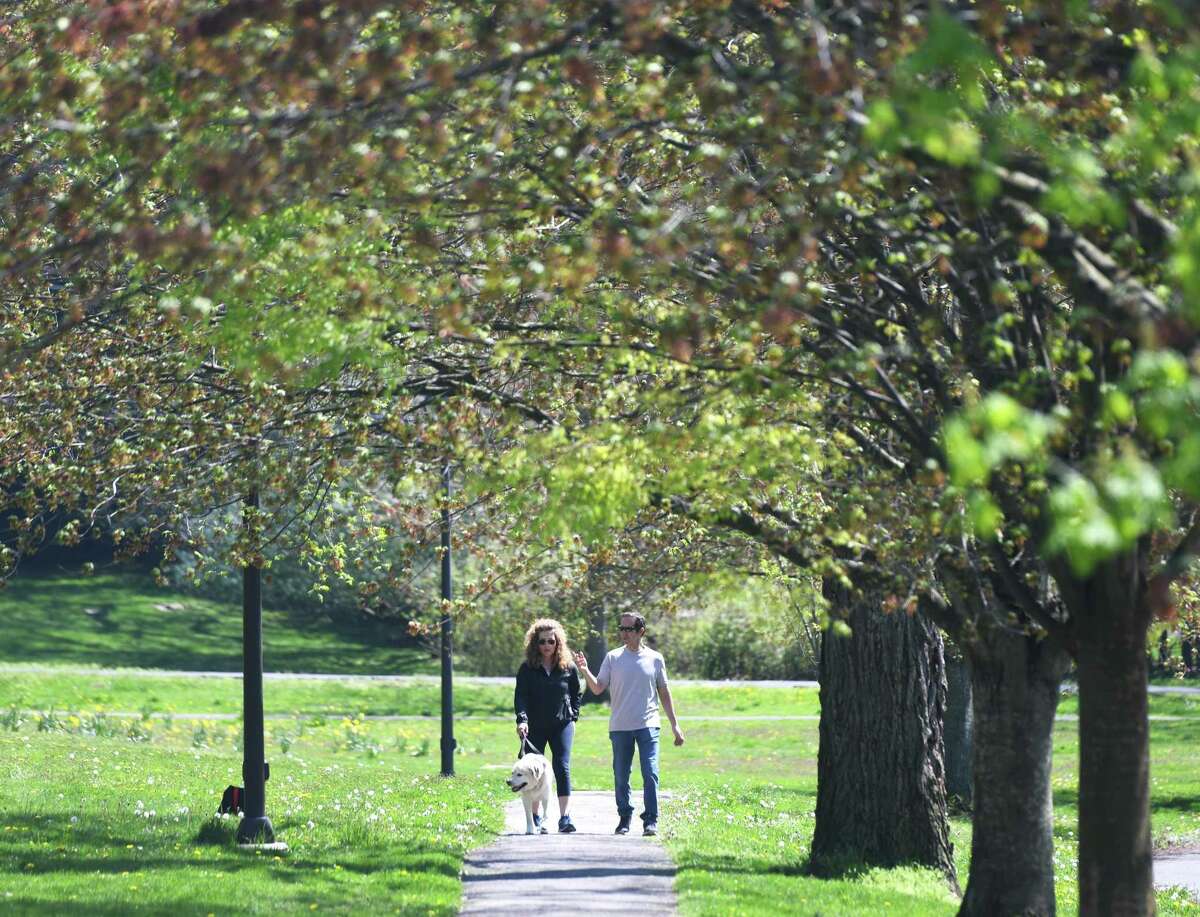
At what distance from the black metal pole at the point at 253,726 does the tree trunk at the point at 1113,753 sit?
605 cm

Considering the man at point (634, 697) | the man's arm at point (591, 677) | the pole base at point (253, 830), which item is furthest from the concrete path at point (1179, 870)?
the pole base at point (253, 830)

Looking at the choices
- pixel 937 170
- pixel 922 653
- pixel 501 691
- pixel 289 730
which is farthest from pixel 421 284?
pixel 501 691

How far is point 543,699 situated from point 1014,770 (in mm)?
4683

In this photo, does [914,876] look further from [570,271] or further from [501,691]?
[501,691]

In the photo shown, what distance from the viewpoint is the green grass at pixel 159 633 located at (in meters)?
40.7

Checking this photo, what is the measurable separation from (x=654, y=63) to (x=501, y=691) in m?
30.4

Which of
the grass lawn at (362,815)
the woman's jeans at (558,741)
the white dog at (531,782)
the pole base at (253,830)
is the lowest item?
the grass lawn at (362,815)

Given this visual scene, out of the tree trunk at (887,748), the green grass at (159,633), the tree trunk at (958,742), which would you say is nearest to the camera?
the tree trunk at (887,748)

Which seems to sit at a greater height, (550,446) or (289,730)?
(550,446)

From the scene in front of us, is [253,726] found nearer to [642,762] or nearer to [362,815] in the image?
[642,762]

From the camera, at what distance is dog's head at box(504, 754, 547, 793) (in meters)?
12.6

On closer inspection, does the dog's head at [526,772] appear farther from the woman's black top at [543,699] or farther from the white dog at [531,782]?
the woman's black top at [543,699]

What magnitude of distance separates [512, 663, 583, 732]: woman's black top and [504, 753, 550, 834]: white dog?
0.99 ft

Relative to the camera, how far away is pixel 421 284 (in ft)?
25.6
